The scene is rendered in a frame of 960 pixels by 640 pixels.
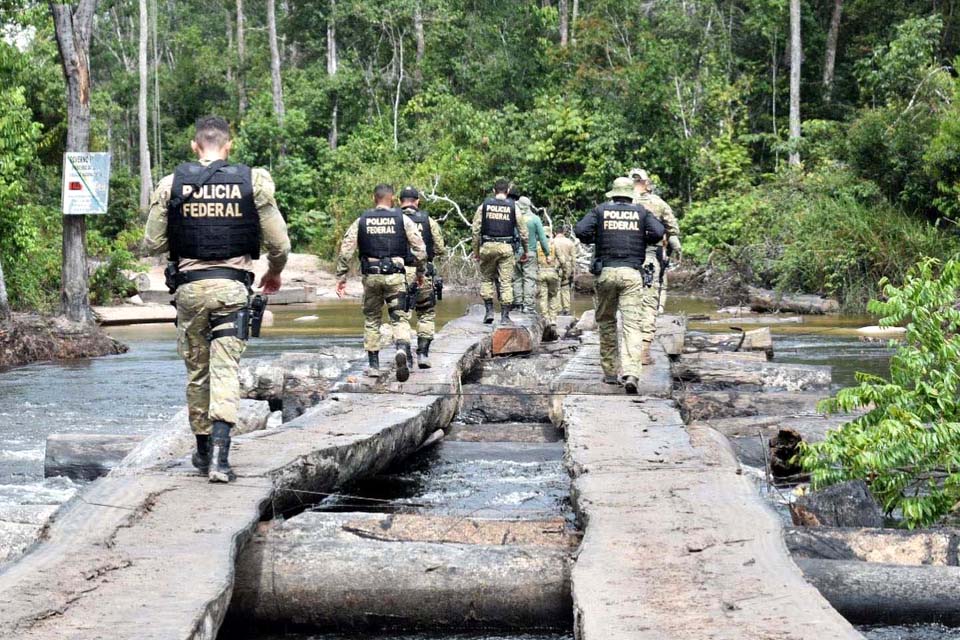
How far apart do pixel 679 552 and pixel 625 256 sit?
5226 millimetres

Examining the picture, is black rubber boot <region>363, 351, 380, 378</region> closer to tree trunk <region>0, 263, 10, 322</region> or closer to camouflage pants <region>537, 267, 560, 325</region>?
camouflage pants <region>537, 267, 560, 325</region>

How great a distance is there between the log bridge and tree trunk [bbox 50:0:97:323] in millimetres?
11340

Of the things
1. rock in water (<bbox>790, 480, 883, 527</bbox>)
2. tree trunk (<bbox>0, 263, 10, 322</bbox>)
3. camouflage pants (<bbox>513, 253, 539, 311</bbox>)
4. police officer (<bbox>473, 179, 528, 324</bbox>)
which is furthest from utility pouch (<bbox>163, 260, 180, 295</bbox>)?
tree trunk (<bbox>0, 263, 10, 322</bbox>)

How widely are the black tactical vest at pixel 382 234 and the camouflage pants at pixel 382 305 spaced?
213 mm

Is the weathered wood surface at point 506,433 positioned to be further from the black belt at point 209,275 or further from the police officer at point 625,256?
the black belt at point 209,275

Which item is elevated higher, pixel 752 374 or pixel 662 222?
pixel 662 222

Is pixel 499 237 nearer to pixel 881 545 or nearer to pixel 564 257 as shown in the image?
pixel 564 257

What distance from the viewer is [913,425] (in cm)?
728

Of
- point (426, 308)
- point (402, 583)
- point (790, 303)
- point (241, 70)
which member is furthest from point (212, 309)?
point (241, 70)

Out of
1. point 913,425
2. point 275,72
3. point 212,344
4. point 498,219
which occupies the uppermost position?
point 275,72

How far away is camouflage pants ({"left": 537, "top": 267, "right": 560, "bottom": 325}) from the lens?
1745 centimetres

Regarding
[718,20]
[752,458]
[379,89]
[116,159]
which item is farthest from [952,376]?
[116,159]

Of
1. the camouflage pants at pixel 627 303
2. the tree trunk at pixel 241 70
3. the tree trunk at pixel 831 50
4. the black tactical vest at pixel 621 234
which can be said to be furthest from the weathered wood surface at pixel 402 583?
the tree trunk at pixel 241 70

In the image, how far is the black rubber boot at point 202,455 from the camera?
7039mm
